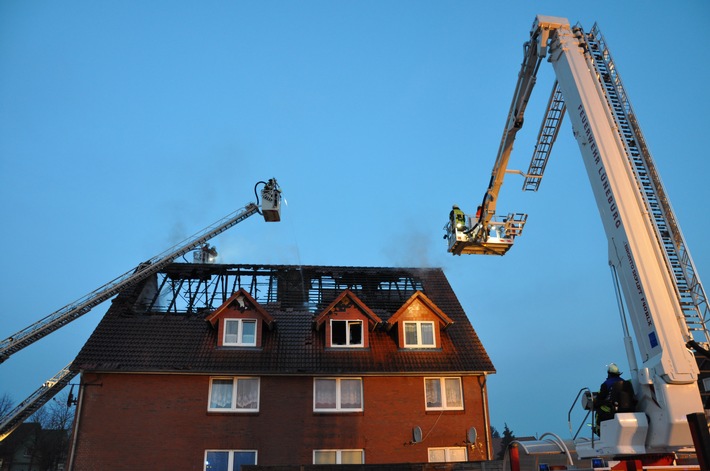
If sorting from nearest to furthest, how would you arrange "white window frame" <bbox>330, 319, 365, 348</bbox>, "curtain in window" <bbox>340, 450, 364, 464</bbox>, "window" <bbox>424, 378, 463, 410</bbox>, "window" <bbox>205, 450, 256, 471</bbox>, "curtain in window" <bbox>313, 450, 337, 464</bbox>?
"window" <bbox>205, 450, 256, 471</bbox> → "curtain in window" <bbox>313, 450, 337, 464</bbox> → "curtain in window" <bbox>340, 450, 364, 464</bbox> → "window" <bbox>424, 378, 463, 410</bbox> → "white window frame" <bbox>330, 319, 365, 348</bbox>

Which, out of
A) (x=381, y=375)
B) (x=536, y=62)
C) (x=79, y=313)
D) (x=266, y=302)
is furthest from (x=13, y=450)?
(x=536, y=62)

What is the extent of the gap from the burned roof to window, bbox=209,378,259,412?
0.66m

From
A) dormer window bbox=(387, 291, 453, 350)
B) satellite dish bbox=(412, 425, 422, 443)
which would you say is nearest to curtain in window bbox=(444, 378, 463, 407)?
dormer window bbox=(387, 291, 453, 350)

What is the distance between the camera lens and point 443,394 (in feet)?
88.1

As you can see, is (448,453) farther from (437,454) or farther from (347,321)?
(347,321)

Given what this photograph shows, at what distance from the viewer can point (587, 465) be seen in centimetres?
1095

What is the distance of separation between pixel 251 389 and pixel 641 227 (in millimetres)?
19054

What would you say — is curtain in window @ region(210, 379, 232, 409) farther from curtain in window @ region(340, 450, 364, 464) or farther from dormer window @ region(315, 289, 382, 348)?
curtain in window @ region(340, 450, 364, 464)

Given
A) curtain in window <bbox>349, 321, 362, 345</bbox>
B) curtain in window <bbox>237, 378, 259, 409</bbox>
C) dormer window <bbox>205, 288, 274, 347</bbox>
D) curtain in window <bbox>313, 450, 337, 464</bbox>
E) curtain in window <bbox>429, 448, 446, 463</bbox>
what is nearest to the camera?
curtain in window <bbox>313, 450, 337, 464</bbox>

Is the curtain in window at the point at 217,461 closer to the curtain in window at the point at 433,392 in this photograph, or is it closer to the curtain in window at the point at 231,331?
the curtain in window at the point at 231,331

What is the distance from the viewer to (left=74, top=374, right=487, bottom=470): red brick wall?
79.9ft

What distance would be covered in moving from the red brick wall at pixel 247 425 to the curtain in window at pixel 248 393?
0.34 meters

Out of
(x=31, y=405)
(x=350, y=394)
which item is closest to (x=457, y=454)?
(x=350, y=394)

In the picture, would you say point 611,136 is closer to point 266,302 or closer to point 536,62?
point 536,62
